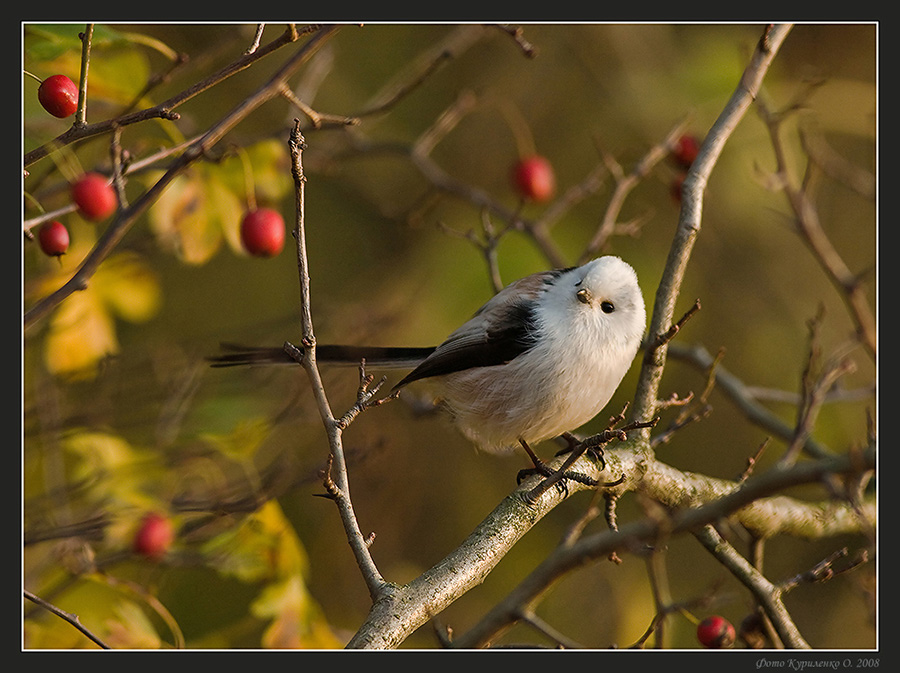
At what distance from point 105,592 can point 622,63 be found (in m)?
3.29

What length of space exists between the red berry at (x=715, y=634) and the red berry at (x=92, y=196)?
1.73 m

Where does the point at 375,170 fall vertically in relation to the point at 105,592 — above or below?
above

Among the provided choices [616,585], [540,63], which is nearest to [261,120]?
[540,63]

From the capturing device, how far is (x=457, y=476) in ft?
13.4

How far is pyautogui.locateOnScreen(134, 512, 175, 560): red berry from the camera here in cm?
213

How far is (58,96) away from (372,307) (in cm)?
213

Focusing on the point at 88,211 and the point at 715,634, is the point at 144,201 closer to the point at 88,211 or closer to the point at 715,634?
the point at 88,211

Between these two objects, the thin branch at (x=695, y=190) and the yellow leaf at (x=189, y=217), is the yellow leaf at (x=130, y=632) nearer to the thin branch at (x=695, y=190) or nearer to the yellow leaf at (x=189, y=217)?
the yellow leaf at (x=189, y=217)

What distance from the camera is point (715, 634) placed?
1.96 metres

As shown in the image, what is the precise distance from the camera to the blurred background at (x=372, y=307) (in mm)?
2234

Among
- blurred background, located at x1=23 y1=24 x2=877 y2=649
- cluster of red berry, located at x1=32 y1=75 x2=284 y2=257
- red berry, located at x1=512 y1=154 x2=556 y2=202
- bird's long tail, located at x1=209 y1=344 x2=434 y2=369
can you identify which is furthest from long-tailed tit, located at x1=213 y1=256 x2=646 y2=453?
red berry, located at x1=512 y1=154 x2=556 y2=202

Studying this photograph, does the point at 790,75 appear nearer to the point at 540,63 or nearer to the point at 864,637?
the point at 540,63

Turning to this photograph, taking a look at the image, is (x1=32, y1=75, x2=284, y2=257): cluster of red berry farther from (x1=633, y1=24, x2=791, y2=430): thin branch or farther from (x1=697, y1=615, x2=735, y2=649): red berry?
(x1=697, y1=615, x2=735, y2=649): red berry

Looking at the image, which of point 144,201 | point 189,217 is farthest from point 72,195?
point 189,217
